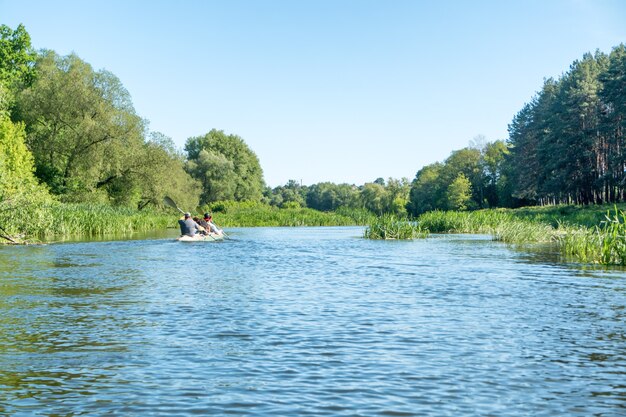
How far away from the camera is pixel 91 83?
5994 centimetres

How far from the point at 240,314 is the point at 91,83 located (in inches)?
2082

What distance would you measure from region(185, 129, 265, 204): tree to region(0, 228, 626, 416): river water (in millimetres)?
84845

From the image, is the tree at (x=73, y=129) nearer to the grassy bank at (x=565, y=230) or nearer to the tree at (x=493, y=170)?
the grassy bank at (x=565, y=230)

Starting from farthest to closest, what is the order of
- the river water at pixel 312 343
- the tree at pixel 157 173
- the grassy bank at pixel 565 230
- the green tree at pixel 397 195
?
the green tree at pixel 397 195, the tree at pixel 157 173, the grassy bank at pixel 565 230, the river water at pixel 312 343

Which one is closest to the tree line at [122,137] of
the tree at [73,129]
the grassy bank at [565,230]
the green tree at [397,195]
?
the tree at [73,129]

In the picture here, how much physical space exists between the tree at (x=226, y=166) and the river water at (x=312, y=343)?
84.8 meters

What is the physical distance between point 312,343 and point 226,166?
97.4 m

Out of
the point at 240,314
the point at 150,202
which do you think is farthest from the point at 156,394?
the point at 150,202

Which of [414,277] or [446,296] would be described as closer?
[446,296]

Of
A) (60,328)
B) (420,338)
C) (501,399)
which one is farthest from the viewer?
(60,328)

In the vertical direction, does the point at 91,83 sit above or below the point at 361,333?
above

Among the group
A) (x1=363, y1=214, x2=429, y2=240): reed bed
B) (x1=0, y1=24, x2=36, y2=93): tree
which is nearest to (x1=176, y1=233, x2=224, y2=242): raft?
(x1=363, y1=214, x2=429, y2=240): reed bed

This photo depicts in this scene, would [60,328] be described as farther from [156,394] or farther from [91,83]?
[91,83]

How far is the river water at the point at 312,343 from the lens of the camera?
23.0 ft
